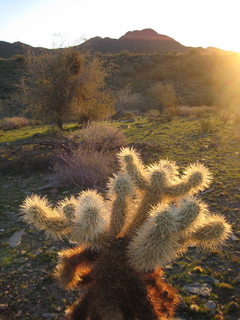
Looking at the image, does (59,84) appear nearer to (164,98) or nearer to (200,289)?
(164,98)

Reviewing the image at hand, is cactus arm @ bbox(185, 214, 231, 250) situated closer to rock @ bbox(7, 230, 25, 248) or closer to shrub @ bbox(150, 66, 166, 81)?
rock @ bbox(7, 230, 25, 248)

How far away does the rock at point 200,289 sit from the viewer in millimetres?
2756

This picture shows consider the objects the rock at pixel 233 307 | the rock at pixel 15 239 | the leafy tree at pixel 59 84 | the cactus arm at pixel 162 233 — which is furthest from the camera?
the leafy tree at pixel 59 84

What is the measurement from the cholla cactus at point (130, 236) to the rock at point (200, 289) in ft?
2.31

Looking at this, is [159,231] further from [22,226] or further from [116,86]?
[116,86]

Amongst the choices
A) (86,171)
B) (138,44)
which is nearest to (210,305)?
(86,171)

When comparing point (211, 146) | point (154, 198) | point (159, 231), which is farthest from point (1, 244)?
point (211, 146)

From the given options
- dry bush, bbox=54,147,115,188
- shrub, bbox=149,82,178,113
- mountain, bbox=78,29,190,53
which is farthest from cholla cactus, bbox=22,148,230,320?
mountain, bbox=78,29,190,53

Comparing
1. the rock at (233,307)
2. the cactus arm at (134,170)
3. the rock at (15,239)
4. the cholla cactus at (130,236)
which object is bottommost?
the rock at (15,239)

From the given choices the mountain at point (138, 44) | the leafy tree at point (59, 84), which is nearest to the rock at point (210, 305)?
the leafy tree at point (59, 84)

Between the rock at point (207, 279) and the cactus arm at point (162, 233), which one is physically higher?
the cactus arm at point (162, 233)

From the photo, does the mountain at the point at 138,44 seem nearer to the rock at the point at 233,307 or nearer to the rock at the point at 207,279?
the rock at the point at 207,279

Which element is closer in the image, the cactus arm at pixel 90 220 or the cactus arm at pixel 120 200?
the cactus arm at pixel 90 220

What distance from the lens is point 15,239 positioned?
387cm
